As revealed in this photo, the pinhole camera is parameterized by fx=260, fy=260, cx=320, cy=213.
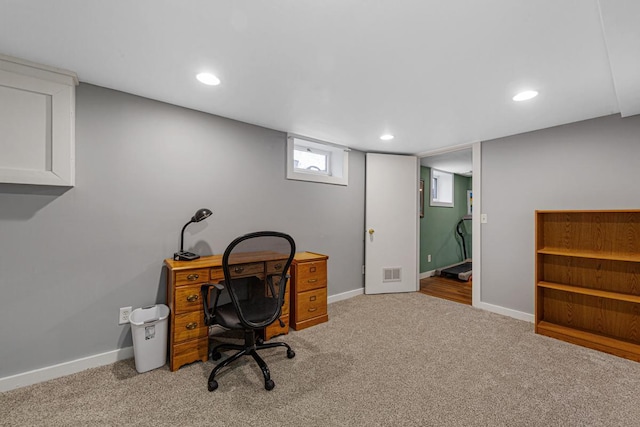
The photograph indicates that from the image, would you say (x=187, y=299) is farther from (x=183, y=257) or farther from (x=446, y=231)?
(x=446, y=231)

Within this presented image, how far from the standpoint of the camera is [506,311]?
10.3 ft

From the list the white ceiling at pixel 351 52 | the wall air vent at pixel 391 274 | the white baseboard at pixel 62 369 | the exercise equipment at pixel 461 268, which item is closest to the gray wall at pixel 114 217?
the white baseboard at pixel 62 369

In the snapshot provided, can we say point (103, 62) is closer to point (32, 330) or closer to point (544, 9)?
point (32, 330)

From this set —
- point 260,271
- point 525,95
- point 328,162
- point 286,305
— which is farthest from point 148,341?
point 525,95

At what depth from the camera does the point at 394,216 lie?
13.2 feet

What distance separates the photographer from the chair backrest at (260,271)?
1.73 meters

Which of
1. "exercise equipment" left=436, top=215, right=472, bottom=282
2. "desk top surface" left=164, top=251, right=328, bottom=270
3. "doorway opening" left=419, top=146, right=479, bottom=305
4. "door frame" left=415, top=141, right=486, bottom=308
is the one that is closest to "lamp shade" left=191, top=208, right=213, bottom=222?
"desk top surface" left=164, top=251, right=328, bottom=270

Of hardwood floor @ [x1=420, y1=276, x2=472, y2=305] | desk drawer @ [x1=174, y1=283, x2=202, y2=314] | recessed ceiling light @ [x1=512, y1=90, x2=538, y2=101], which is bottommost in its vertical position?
hardwood floor @ [x1=420, y1=276, x2=472, y2=305]

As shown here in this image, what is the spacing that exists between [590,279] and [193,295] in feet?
12.2

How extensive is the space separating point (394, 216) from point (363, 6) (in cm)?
312

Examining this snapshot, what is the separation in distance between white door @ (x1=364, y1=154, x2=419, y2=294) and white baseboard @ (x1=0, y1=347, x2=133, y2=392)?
9.64 feet

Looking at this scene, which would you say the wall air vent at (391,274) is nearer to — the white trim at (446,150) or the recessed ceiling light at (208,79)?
the white trim at (446,150)

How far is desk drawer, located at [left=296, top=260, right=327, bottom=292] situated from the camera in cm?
274

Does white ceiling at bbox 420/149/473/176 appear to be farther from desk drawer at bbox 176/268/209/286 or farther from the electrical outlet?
the electrical outlet
